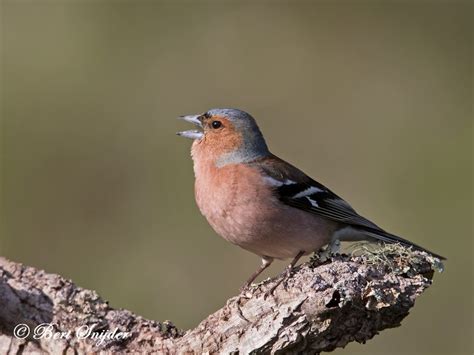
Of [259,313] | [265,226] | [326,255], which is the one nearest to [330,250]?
[326,255]

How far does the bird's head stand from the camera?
21.2 feet

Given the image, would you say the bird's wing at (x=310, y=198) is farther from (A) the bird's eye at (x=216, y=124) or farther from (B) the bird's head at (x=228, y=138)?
(A) the bird's eye at (x=216, y=124)

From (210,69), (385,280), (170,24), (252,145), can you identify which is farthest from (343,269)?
(170,24)

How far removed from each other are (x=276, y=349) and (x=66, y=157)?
6.65m

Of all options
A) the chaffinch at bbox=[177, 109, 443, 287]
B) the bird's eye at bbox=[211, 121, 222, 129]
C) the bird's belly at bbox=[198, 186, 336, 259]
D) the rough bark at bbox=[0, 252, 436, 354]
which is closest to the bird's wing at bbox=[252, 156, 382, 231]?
the chaffinch at bbox=[177, 109, 443, 287]

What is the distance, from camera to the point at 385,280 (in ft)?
14.7

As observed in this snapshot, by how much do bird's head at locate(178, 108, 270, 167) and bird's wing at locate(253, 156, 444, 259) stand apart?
176 mm

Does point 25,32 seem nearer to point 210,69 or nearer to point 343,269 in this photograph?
point 210,69

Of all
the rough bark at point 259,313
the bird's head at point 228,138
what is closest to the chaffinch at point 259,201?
the bird's head at point 228,138

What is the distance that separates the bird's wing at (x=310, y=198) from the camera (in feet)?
20.2

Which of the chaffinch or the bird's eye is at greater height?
the bird's eye

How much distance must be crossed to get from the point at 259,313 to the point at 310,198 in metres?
2.05

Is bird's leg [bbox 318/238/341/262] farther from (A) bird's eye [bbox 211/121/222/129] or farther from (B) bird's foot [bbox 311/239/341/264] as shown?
(A) bird's eye [bbox 211/121/222/129]

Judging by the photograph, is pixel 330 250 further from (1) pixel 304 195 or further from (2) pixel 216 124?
(2) pixel 216 124
